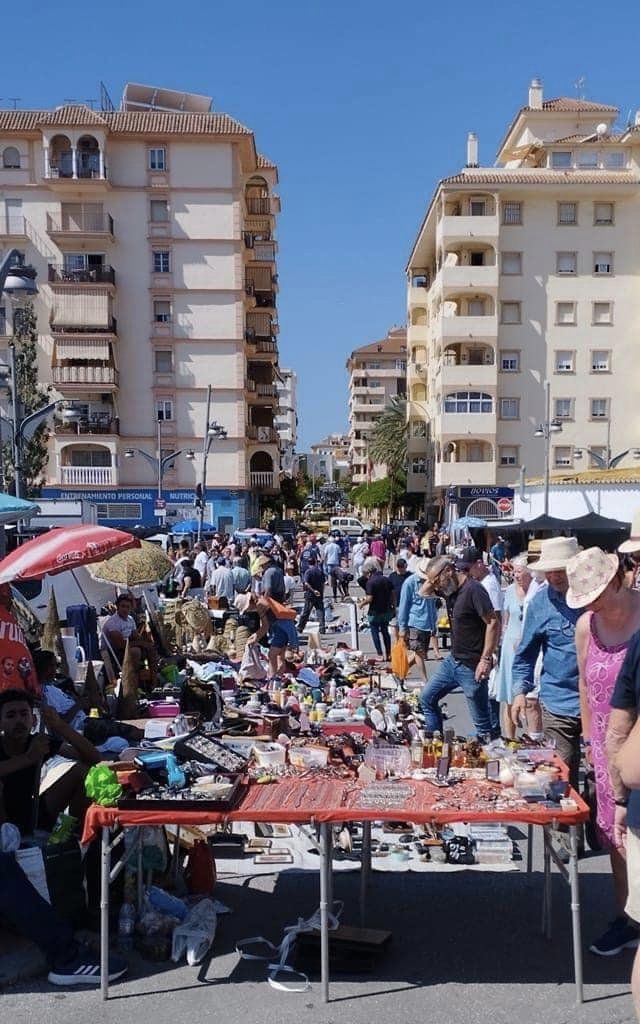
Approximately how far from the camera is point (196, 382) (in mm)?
46031

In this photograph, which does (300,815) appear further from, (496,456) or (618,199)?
(618,199)

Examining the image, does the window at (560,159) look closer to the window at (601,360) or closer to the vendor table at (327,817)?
the window at (601,360)

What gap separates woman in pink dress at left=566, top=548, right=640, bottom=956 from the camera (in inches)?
164

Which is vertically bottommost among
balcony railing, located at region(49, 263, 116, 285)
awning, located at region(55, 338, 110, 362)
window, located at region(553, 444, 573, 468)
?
window, located at region(553, 444, 573, 468)

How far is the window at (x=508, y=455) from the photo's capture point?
44469mm

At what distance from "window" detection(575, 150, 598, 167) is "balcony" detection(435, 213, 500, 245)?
346 inches

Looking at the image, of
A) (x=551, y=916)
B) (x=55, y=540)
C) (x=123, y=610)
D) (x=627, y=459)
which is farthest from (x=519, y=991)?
(x=627, y=459)

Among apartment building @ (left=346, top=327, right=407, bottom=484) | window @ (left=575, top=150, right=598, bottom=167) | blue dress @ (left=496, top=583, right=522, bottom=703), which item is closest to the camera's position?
blue dress @ (left=496, top=583, right=522, bottom=703)

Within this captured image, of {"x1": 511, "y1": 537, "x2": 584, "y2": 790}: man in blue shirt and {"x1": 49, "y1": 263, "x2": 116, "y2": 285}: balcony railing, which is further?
{"x1": 49, "y1": 263, "x2": 116, "y2": 285}: balcony railing

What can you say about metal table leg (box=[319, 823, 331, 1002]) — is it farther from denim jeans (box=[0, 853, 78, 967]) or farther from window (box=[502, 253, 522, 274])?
window (box=[502, 253, 522, 274])

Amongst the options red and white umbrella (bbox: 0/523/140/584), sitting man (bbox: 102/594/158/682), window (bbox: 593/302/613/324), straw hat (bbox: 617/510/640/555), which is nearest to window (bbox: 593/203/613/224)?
window (bbox: 593/302/613/324)

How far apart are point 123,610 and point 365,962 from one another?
278 inches

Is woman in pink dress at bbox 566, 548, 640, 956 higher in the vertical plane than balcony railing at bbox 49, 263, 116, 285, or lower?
lower

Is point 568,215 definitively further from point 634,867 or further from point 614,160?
point 634,867
